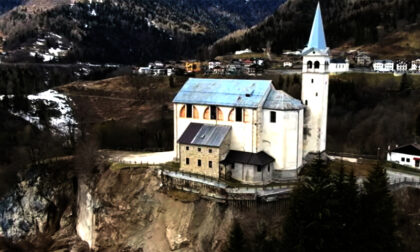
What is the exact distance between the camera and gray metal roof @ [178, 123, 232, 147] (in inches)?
1740

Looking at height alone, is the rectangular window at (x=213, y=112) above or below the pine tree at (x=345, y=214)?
above

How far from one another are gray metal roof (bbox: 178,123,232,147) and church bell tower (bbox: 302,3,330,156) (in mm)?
9365

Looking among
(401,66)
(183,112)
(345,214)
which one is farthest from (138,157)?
(401,66)

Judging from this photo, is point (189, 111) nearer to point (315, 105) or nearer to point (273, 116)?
point (273, 116)

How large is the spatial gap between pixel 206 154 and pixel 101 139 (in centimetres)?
2500

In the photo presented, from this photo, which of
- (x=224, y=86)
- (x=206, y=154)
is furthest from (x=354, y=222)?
(x=224, y=86)

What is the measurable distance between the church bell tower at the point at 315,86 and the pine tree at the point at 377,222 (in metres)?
16.2

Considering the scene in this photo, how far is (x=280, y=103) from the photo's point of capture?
141ft

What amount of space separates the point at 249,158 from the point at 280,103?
6.61 m

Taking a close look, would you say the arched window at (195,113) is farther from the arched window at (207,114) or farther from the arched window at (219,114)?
the arched window at (219,114)

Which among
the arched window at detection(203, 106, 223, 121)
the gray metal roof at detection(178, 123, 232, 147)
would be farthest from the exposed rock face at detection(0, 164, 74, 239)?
the arched window at detection(203, 106, 223, 121)

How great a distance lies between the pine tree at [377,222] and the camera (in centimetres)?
2892

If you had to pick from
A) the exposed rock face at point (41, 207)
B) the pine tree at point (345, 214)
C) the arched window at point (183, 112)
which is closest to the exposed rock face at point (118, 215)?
the exposed rock face at point (41, 207)

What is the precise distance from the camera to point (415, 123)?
63.3m
